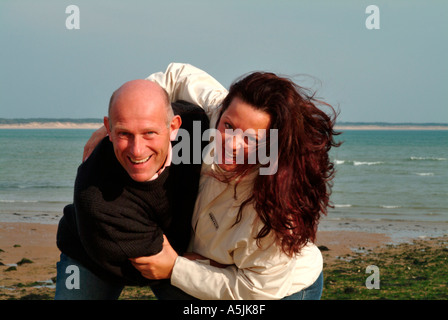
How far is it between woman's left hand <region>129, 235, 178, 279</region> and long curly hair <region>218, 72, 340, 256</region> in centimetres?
54

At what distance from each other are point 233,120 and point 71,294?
1.77m

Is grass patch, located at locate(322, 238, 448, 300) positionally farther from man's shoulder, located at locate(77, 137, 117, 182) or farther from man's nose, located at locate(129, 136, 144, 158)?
man's nose, located at locate(129, 136, 144, 158)

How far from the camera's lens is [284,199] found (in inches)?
137

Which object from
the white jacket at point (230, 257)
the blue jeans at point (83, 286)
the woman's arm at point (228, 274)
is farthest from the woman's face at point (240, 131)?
the blue jeans at point (83, 286)

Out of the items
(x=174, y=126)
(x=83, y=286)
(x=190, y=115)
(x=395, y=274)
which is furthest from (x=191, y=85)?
(x=395, y=274)

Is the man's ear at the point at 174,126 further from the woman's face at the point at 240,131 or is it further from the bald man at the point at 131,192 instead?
the woman's face at the point at 240,131

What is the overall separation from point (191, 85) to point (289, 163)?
1.16 meters

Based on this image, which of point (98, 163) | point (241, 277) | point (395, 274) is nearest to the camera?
point (98, 163)

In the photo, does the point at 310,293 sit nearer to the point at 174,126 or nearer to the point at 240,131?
the point at 240,131

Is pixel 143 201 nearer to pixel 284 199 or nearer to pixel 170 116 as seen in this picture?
pixel 170 116

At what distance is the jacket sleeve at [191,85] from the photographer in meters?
4.07

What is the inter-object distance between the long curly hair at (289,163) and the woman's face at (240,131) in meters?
0.05

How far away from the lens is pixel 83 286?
3861mm
